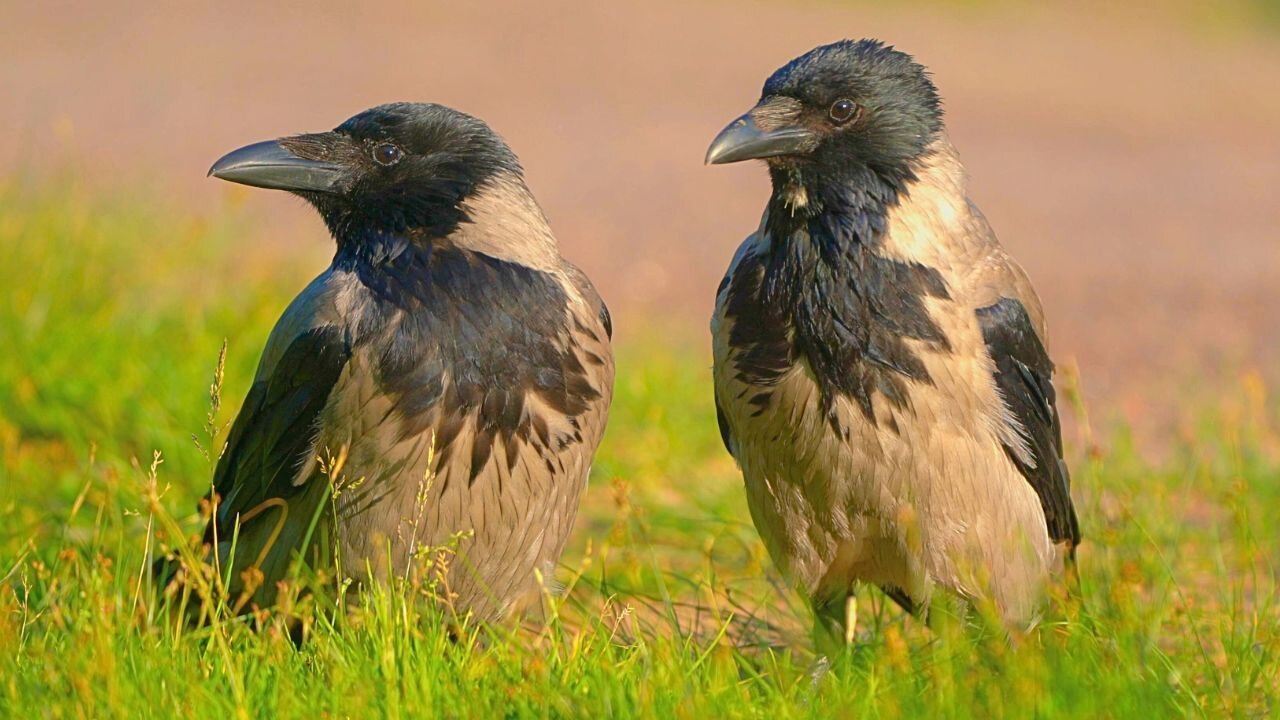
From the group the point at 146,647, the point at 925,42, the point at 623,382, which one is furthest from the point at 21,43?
the point at 146,647

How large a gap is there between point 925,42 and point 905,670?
54.8 feet

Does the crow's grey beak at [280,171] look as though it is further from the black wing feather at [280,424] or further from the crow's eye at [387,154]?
the black wing feather at [280,424]

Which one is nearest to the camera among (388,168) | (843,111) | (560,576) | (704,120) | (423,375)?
(423,375)

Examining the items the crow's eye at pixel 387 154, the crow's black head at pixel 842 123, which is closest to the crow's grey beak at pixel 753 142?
the crow's black head at pixel 842 123

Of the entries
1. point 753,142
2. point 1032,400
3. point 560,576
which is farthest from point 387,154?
point 1032,400

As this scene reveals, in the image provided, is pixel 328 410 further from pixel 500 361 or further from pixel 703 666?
pixel 703 666

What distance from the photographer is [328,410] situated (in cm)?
440

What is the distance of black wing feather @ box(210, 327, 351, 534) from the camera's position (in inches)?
174

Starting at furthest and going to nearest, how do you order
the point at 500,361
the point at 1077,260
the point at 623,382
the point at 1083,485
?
the point at 1077,260 → the point at 623,382 → the point at 1083,485 → the point at 500,361

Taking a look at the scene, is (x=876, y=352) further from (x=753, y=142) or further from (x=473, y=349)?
(x=473, y=349)

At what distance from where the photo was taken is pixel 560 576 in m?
5.58

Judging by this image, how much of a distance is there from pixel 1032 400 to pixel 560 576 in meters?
1.71

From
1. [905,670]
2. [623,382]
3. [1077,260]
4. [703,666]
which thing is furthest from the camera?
[1077,260]

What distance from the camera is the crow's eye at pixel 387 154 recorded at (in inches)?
179
